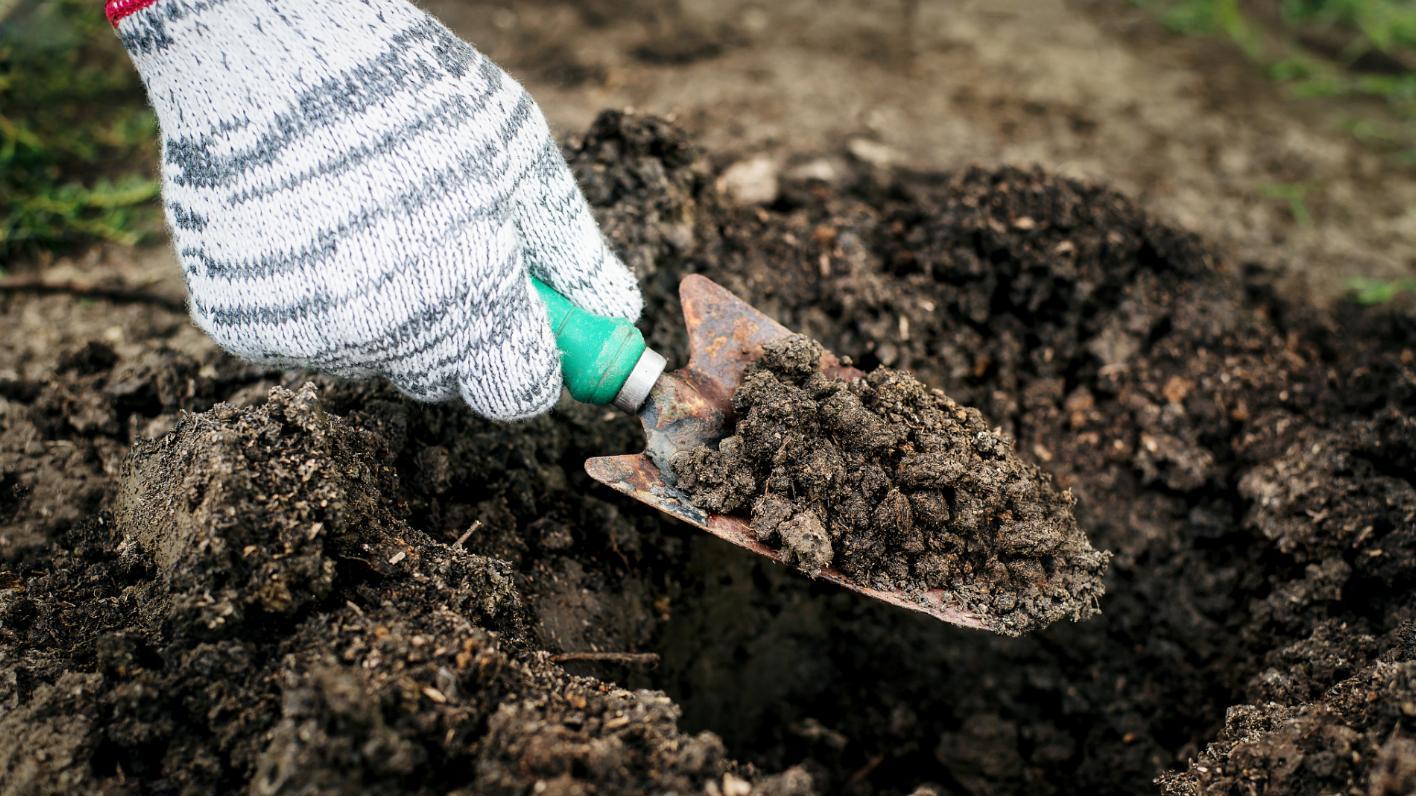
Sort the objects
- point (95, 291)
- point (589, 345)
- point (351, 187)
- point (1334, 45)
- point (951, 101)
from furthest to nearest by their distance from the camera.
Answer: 1. point (1334, 45)
2. point (951, 101)
3. point (95, 291)
4. point (589, 345)
5. point (351, 187)

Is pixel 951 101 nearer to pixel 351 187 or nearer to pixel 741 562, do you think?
pixel 741 562

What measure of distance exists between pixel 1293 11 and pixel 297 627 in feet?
15.6

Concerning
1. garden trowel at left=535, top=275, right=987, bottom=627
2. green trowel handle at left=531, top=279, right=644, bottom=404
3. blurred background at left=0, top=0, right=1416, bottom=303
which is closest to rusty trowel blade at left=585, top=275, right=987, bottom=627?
garden trowel at left=535, top=275, right=987, bottom=627

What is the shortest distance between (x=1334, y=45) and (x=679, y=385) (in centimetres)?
388

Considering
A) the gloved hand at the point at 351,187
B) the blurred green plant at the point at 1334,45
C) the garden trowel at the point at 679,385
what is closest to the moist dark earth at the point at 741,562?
the gloved hand at the point at 351,187

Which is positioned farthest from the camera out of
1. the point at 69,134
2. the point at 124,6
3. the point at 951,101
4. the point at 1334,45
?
the point at 1334,45

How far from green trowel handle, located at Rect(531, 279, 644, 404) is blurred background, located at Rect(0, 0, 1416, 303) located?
113 centimetres

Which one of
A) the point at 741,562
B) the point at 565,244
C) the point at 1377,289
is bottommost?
the point at 741,562

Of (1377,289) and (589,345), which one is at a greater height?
(589,345)

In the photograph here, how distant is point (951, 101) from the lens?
12.0 ft

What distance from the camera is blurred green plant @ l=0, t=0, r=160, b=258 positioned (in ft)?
9.42

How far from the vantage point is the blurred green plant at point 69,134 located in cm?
287

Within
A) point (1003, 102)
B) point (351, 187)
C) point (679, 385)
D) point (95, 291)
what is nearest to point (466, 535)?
point (679, 385)

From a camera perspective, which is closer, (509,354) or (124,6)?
(124,6)
